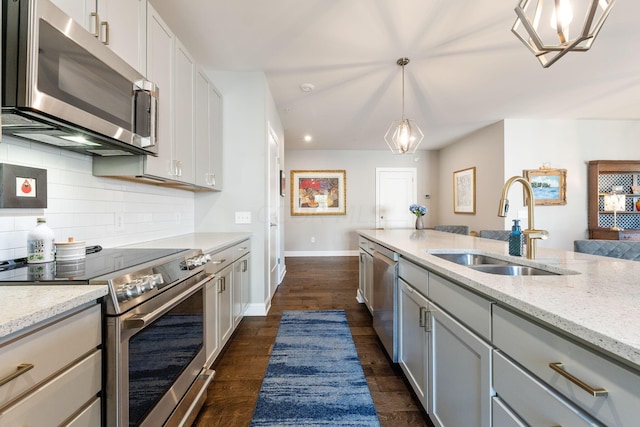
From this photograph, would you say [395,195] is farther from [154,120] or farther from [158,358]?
[158,358]

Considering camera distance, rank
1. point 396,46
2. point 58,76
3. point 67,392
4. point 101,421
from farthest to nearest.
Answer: point 396,46 → point 58,76 → point 101,421 → point 67,392

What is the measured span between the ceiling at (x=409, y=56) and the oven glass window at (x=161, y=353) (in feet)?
6.87

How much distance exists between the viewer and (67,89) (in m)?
1.04

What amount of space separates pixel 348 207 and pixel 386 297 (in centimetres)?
479

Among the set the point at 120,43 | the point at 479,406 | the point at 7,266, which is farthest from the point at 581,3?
the point at 7,266

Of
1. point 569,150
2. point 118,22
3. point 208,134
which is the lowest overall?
point 208,134

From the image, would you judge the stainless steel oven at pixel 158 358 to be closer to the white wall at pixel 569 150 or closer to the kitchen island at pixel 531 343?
the kitchen island at pixel 531 343

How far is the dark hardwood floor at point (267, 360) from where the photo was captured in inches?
60.7

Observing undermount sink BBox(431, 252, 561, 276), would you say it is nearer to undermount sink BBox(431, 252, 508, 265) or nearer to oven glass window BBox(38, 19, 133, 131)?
undermount sink BBox(431, 252, 508, 265)

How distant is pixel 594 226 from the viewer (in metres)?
4.47

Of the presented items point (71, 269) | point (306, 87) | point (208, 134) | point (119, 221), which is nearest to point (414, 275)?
point (71, 269)

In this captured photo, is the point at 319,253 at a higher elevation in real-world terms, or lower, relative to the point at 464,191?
lower

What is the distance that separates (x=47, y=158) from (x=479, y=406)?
2159mm

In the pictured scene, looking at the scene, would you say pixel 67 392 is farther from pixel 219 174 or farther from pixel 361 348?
pixel 219 174
